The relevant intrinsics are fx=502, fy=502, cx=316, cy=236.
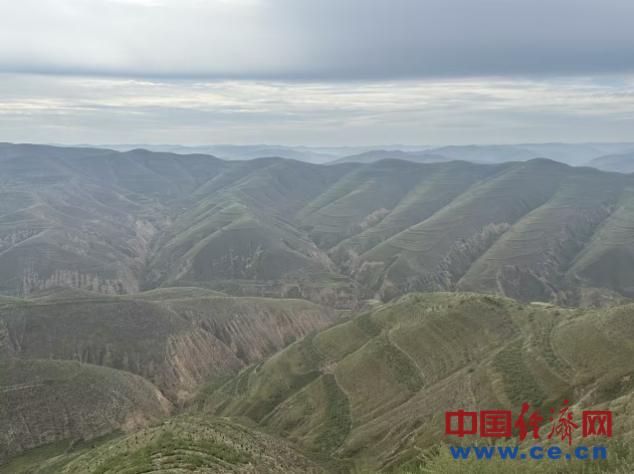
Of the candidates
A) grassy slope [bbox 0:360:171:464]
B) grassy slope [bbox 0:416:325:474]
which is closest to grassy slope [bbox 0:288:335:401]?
grassy slope [bbox 0:360:171:464]

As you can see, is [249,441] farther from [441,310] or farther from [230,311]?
[230,311]

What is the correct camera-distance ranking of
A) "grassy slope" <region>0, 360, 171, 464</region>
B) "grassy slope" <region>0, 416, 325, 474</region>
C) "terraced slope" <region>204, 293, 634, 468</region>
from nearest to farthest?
"grassy slope" <region>0, 416, 325, 474</region>
"terraced slope" <region>204, 293, 634, 468</region>
"grassy slope" <region>0, 360, 171, 464</region>

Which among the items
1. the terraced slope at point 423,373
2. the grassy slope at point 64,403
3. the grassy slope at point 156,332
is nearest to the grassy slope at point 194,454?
the terraced slope at point 423,373

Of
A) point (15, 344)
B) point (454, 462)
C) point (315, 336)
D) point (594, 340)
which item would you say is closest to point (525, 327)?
point (594, 340)

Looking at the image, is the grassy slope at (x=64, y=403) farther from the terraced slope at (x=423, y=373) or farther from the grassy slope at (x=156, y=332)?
the terraced slope at (x=423, y=373)

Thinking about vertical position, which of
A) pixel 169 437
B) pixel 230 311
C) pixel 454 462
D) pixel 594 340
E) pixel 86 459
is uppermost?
pixel 454 462

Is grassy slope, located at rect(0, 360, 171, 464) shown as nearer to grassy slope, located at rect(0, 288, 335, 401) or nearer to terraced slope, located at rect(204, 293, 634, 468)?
grassy slope, located at rect(0, 288, 335, 401)

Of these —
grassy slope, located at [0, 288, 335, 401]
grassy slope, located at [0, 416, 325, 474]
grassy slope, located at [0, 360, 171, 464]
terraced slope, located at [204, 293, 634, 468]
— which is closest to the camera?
grassy slope, located at [0, 416, 325, 474]

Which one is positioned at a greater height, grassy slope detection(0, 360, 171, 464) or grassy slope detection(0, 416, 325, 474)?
grassy slope detection(0, 416, 325, 474)
